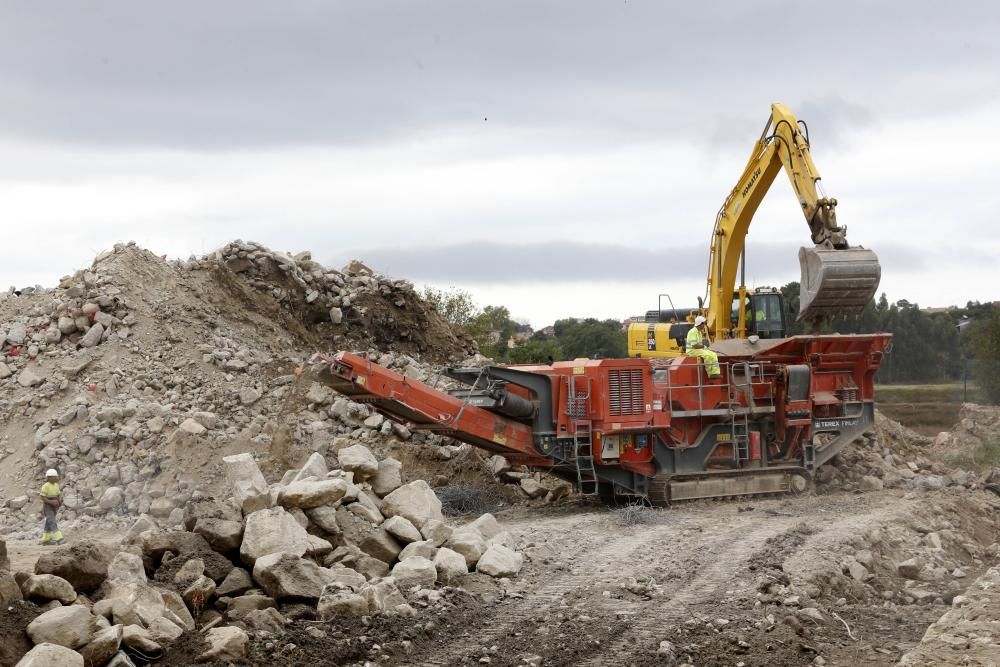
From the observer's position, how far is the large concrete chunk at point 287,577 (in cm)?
949

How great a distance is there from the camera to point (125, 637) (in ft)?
26.4

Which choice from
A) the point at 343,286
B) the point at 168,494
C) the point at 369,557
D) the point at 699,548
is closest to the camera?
the point at 369,557

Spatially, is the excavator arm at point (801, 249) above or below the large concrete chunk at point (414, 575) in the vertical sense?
above

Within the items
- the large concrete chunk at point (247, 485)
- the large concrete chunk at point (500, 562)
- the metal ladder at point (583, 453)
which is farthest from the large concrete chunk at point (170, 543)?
the metal ladder at point (583, 453)

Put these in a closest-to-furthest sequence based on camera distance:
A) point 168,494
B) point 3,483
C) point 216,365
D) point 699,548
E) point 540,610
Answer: point 540,610
point 699,548
point 168,494
point 3,483
point 216,365

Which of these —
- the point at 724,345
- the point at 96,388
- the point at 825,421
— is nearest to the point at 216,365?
the point at 96,388

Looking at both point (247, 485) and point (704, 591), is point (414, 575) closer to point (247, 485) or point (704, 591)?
point (247, 485)

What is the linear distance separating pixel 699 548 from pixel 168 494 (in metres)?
7.80

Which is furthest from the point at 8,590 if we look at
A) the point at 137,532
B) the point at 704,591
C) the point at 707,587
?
→ the point at 707,587

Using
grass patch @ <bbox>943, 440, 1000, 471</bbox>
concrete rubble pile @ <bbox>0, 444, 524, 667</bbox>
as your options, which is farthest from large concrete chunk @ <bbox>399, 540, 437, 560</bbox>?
grass patch @ <bbox>943, 440, 1000, 471</bbox>

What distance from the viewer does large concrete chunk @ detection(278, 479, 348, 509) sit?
10.8m

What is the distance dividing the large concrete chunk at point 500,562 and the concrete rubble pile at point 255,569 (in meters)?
0.01

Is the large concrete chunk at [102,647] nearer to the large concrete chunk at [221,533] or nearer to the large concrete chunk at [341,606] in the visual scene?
the large concrete chunk at [341,606]

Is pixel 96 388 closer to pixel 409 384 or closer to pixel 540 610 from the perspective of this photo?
pixel 409 384
